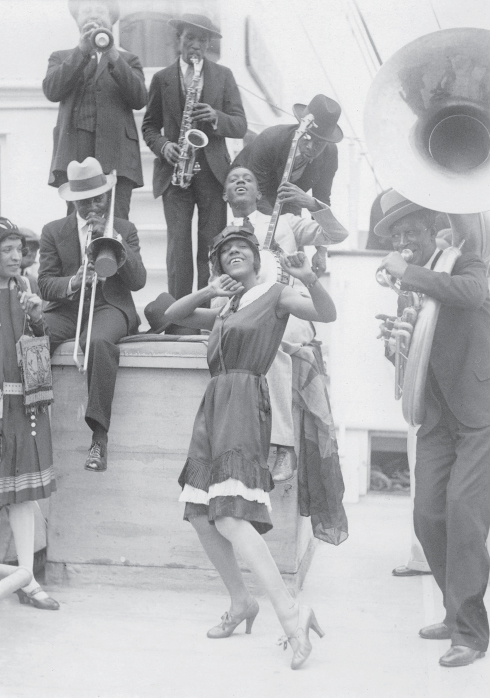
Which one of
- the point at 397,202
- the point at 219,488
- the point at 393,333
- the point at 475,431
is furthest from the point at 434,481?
the point at 397,202

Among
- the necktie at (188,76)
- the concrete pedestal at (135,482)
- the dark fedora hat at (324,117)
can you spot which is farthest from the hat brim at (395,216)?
the necktie at (188,76)

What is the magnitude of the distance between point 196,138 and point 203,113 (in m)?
0.17

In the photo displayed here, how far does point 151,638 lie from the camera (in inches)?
166

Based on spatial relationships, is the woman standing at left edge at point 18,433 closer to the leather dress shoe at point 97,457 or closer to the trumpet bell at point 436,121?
the leather dress shoe at point 97,457

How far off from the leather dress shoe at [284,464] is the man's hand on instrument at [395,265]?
1.18 m

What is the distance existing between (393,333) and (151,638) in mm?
1761

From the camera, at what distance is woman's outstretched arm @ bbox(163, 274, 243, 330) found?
407 cm

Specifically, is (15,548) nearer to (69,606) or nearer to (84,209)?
(69,606)

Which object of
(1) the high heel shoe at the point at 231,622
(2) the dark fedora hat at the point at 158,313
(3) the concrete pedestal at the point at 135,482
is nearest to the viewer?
(1) the high heel shoe at the point at 231,622

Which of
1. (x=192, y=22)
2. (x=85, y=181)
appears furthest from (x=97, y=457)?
(x=192, y=22)

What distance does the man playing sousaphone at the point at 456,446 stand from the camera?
12.7 feet

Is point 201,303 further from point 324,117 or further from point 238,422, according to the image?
point 324,117

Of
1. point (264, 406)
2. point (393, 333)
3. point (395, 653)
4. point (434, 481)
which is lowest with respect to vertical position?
point (395, 653)

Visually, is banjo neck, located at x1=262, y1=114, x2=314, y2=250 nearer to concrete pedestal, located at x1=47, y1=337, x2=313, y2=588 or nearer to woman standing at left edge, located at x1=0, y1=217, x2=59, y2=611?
concrete pedestal, located at x1=47, y1=337, x2=313, y2=588
